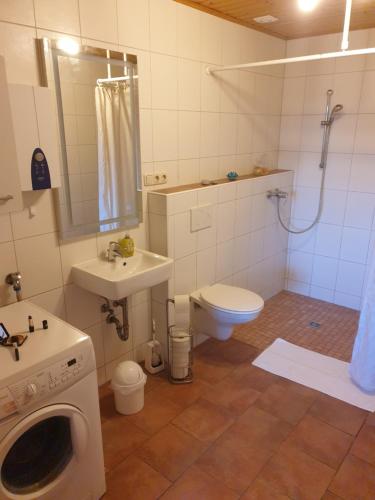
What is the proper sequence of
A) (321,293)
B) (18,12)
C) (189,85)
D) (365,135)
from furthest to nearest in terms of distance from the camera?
(321,293) < (365,135) < (189,85) < (18,12)

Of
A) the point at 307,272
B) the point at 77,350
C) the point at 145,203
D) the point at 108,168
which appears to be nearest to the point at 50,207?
the point at 108,168

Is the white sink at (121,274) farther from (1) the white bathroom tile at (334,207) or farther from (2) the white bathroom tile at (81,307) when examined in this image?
(1) the white bathroom tile at (334,207)

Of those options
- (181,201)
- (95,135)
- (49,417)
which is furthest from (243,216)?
(49,417)

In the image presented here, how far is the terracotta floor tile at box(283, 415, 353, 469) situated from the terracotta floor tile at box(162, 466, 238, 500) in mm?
449

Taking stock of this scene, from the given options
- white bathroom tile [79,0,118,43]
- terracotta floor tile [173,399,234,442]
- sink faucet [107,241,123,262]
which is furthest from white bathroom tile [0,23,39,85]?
terracotta floor tile [173,399,234,442]

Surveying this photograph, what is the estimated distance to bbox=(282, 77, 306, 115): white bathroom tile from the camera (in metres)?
3.42

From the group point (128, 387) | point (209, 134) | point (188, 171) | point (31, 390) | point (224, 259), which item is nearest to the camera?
point (31, 390)

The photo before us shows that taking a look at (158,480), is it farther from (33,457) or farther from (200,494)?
(33,457)

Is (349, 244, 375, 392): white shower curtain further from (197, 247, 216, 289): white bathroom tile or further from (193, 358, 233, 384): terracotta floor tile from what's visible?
(197, 247, 216, 289): white bathroom tile

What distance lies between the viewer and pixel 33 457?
1.49m

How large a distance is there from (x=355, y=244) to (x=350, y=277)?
32cm

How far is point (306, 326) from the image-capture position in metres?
3.22

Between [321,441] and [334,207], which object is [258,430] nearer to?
[321,441]

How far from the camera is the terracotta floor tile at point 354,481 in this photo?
1729mm
